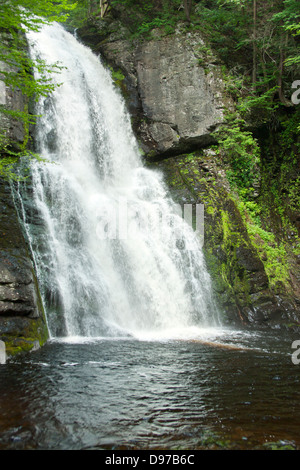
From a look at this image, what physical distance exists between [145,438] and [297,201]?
1205 centimetres

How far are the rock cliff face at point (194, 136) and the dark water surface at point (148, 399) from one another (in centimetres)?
419

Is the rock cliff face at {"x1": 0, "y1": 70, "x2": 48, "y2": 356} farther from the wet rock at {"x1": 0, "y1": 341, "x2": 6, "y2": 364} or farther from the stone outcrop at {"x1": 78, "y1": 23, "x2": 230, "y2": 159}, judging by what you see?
the stone outcrop at {"x1": 78, "y1": 23, "x2": 230, "y2": 159}

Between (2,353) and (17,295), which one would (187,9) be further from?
(2,353)

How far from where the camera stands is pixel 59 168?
416 inches

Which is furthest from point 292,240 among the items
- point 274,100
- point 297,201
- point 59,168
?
point 59,168

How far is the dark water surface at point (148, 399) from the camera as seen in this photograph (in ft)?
9.38

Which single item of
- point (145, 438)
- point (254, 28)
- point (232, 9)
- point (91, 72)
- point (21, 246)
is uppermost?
point (232, 9)

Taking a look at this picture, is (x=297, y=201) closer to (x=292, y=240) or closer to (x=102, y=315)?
(x=292, y=240)

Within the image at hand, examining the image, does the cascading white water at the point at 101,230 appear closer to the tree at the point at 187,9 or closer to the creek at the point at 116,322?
the creek at the point at 116,322

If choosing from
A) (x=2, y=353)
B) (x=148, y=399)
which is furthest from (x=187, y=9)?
(x=148, y=399)

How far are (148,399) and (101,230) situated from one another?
6.65m

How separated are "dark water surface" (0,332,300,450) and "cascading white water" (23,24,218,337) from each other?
199 centimetres

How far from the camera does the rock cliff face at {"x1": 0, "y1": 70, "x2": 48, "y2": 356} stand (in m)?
5.66
